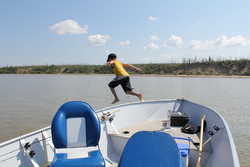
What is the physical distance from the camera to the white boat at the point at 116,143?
1.69 meters

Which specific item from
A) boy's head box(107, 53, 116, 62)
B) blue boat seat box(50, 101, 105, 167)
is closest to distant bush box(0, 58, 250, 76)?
boy's head box(107, 53, 116, 62)

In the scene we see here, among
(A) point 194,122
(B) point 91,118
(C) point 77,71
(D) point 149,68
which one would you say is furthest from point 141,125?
(C) point 77,71

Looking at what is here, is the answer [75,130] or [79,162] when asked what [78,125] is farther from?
[79,162]

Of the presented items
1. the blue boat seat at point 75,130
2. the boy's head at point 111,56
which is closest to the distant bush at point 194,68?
the boy's head at point 111,56

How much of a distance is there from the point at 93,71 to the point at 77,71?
5590mm

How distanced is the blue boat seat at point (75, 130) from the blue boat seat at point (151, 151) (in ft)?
3.01

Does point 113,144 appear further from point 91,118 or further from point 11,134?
point 11,134

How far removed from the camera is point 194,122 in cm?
455

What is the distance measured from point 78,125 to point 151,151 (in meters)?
1.31

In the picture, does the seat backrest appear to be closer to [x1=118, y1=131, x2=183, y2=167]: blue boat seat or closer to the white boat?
the white boat

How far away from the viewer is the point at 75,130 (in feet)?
8.97

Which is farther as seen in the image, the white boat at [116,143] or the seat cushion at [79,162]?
the seat cushion at [79,162]

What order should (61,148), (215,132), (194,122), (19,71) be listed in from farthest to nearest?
(19,71) → (194,122) → (215,132) → (61,148)

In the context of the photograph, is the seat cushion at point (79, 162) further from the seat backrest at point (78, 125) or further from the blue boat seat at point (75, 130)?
the seat backrest at point (78, 125)
